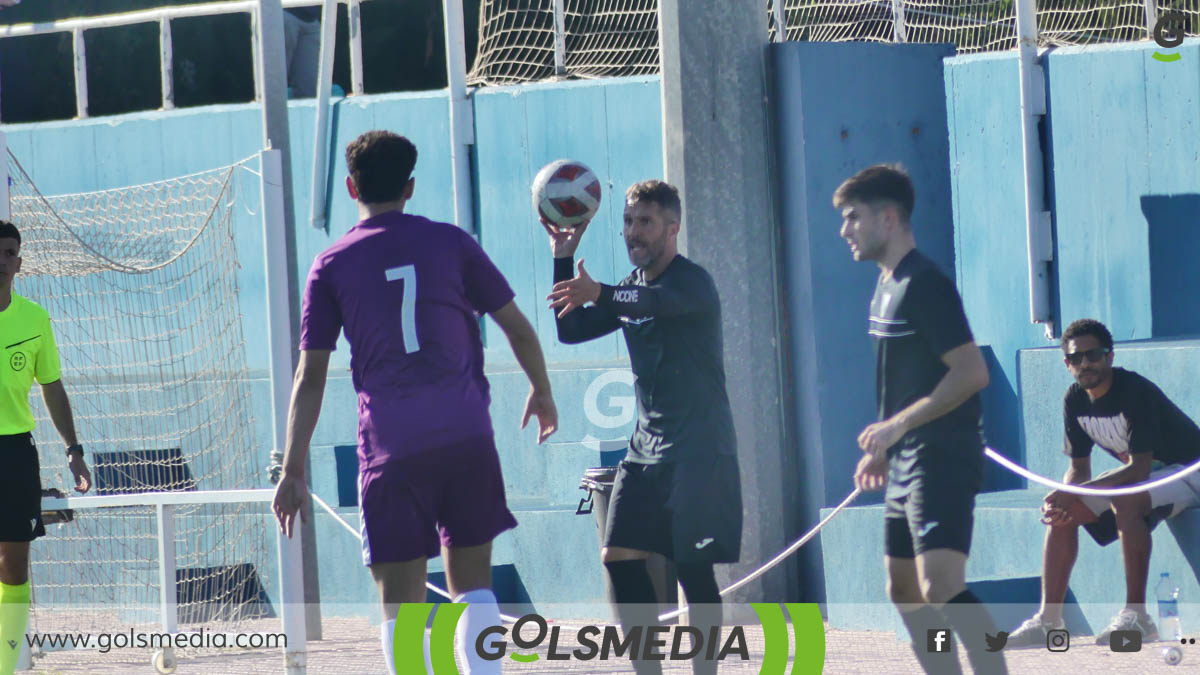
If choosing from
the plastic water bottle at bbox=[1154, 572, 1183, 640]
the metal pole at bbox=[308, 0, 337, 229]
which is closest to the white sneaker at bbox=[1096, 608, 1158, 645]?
the plastic water bottle at bbox=[1154, 572, 1183, 640]

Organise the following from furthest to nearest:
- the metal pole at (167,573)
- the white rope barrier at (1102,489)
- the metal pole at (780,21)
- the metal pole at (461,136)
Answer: the metal pole at (461,136), the metal pole at (780,21), the metal pole at (167,573), the white rope barrier at (1102,489)

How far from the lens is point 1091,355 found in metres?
7.96

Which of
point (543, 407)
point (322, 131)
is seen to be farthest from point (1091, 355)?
point (322, 131)

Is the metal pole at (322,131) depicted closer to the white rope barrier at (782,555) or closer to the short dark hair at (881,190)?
the white rope barrier at (782,555)

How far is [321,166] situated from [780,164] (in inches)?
161

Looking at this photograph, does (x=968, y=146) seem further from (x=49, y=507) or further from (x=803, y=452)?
(x=49, y=507)

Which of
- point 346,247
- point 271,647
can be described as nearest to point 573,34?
point 271,647

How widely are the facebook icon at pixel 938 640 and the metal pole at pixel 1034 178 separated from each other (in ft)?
15.4

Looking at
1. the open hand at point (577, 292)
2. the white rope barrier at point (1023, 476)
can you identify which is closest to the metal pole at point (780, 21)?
the white rope barrier at point (1023, 476)

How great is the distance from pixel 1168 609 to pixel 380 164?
478 cm

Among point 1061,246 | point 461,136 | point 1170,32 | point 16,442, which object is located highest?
point 1170,32

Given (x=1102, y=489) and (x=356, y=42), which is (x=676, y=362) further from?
(x=356, y=42)

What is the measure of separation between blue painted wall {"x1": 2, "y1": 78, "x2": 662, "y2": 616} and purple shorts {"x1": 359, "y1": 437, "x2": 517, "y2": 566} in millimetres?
4818

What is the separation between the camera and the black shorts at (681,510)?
6.45 m
